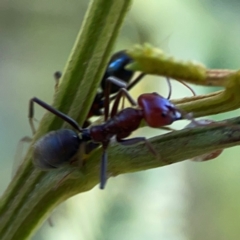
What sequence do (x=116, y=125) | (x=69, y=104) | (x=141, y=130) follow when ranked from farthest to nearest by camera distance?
(x=141, y=130) → (x=116, y=125) → (x=69, y=104)

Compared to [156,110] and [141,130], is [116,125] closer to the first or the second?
[156,110]

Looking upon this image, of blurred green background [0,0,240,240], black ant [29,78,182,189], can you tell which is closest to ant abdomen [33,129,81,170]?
black ant [29,78,182,189]

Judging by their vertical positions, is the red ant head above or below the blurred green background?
above

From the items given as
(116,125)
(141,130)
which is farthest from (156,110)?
(141,130)

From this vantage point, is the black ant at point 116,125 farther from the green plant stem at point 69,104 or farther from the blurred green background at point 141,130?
the blurred green background at point 141,130

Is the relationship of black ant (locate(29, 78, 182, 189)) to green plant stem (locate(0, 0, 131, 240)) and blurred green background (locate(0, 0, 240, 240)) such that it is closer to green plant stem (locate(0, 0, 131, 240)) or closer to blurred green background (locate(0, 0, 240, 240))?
green plant stem (locate(0, 0, 131, 240))

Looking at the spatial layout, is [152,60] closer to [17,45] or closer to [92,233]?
[92,233]
